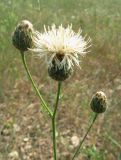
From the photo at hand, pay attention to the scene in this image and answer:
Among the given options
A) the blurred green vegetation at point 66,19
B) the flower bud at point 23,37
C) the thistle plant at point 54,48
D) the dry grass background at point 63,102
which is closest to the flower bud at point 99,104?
the thistle plant at point 54,48

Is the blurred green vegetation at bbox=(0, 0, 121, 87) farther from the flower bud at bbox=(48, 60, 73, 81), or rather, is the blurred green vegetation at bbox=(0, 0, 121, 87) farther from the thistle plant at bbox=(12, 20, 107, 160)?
the flower bud at bbox=(48, 60, 73, 81)

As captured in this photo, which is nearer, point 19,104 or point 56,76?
point 56,76

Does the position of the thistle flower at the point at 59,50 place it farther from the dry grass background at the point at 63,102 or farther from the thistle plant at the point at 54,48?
the dry grass background at the point at 63,102

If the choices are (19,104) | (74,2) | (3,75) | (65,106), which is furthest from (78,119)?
(74,2)

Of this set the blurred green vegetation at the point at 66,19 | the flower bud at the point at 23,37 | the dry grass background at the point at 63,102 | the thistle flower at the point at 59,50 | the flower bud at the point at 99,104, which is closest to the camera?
the thistle flower at the point at 59,50

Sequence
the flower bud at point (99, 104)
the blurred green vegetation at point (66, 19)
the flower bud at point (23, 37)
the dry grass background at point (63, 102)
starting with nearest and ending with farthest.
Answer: the flower bud at point (23, 37)
the flower bud at point (99, 104)
the dry grass background at point (63, 102)
the blurred green vegetation at point (66, 19)

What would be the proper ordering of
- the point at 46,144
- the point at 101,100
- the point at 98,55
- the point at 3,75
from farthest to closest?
the point at 98,55
the point at 3,75
the point at 46,144
the point at 101,100

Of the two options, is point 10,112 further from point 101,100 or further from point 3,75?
point 101,100
